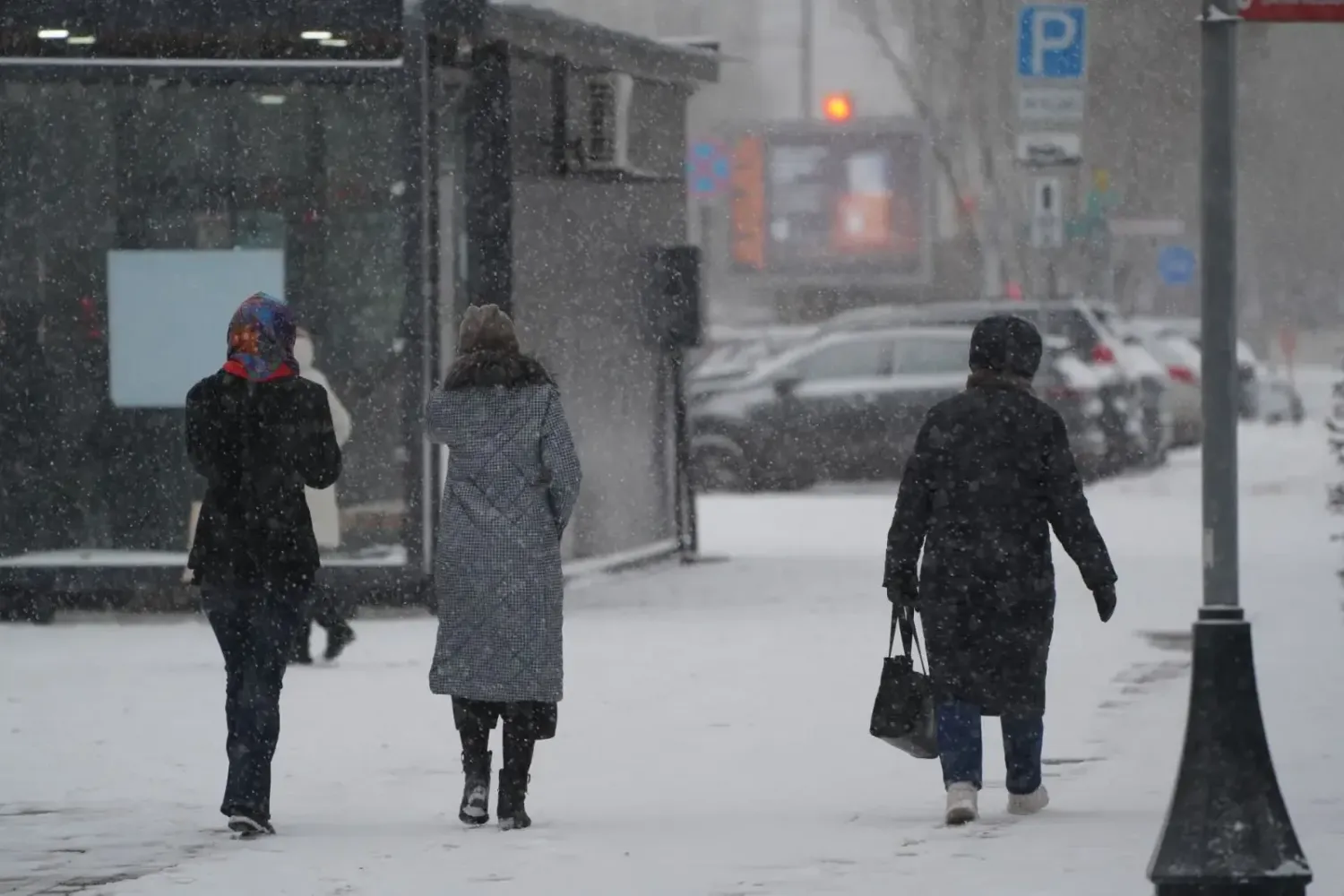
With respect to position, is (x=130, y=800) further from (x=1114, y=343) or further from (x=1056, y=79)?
(x=1114, y=343)

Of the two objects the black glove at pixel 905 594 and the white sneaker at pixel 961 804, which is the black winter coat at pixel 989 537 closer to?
the black glove at pixel 905 594

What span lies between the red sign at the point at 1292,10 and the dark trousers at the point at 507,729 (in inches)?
124

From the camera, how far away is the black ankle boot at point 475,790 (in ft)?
29.1

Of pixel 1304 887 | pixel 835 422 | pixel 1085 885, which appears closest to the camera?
pixel 1304 887

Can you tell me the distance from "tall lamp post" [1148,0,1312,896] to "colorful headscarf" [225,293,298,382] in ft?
10.2

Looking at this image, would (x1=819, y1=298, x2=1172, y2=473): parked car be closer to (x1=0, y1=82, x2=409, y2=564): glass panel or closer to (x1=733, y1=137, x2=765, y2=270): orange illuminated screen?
(x1=0, y1=82, x2=409, y2=564): glass panel

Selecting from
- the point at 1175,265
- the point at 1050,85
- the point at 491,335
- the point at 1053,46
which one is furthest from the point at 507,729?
the point at 1175,265

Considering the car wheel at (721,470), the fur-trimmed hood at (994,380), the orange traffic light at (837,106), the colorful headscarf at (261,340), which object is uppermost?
the orange traffic light at (837,106)

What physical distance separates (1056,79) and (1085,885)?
31.2ft

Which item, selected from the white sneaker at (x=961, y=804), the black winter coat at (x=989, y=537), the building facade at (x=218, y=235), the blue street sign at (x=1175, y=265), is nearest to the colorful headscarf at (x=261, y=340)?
the black winter coat at (x=989, y=537)

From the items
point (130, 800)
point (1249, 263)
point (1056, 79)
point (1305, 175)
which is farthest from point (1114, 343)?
point (1249, 263)

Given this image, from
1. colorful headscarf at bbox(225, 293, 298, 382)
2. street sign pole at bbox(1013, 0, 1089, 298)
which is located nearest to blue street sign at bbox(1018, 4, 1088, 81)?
street sign pole at bbox(1013, 0, 1089, 298)

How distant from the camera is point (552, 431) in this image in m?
8.88

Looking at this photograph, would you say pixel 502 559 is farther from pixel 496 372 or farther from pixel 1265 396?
pixel 1265 396
